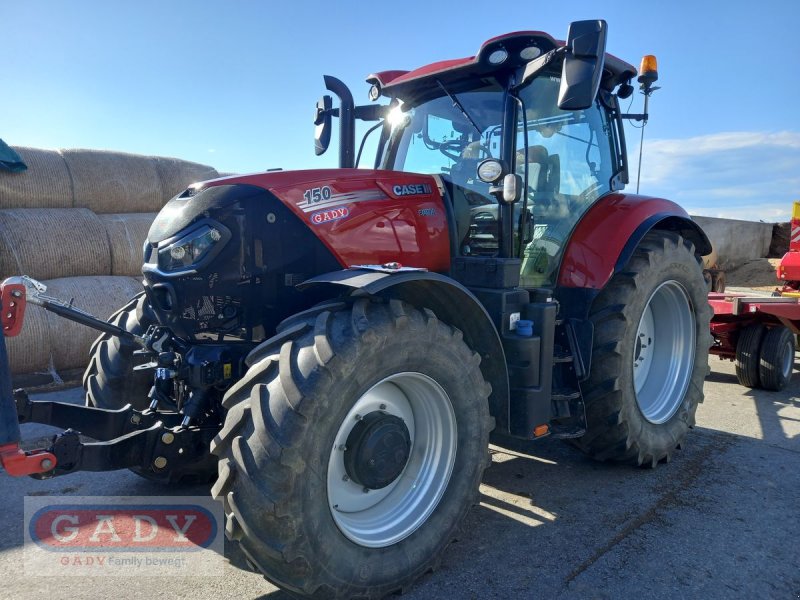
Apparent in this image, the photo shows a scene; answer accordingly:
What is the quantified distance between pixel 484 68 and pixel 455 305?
139cm

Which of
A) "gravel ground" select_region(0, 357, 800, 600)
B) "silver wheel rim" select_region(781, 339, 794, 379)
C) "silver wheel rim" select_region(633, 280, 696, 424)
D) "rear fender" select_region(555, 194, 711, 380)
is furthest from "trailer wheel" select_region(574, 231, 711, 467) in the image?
"silver wheel rim" select_region(781, 339, 794, 379)

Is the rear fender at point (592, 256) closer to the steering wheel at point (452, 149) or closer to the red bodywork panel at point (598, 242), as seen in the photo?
the red bodywork panel at point (598, 242)

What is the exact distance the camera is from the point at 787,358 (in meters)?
6.36

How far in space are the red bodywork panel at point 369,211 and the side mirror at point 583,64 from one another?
2.96 ft

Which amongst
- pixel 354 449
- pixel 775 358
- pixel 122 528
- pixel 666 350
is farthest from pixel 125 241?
pixel 775 358

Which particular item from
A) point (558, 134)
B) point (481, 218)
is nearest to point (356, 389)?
point (481, 218)

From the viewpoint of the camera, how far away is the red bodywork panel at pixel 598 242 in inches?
151

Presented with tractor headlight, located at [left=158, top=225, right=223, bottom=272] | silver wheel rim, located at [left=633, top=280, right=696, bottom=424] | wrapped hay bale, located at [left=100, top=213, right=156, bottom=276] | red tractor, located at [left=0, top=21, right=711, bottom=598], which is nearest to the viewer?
red tractor, located at [left=0, top=21, right=711, bottom=598]

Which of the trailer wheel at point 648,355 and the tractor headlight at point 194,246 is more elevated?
the tractor headlight at point 194,246

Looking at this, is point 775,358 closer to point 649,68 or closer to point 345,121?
point 649,68

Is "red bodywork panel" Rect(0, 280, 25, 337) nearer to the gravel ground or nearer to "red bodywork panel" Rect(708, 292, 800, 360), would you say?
the gravel ground

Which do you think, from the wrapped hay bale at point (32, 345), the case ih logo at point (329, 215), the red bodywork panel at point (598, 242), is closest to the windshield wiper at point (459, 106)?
the red bodywork panel at point (598, 242)

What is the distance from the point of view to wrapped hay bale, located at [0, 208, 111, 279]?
256 inches

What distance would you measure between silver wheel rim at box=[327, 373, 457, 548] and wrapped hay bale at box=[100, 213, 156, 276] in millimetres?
5540
